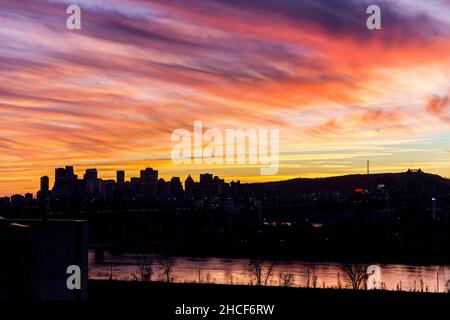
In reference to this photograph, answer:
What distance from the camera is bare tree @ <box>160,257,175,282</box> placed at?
193 ft

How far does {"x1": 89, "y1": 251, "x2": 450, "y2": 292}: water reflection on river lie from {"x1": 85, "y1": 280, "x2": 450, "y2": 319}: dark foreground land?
93.6ft

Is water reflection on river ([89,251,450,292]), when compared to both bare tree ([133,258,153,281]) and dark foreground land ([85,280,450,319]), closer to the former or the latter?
bare tree ([133,258,153,281])

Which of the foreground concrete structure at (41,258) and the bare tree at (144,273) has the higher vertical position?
the foreground concrete structure at (41,258)

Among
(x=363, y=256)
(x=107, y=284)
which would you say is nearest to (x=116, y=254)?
(x=363, y=256)

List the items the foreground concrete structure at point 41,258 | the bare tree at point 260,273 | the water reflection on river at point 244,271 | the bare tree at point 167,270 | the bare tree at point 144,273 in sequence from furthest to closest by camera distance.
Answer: the bare tree at point 260,273 → the water reflection on river at point 244,271 → the bare tree at point 167,270 → the bare tree at point 144,273 → the foreground concrete structure at point 41,258

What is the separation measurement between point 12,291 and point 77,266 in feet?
9.55

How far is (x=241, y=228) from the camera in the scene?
130500 millimetres

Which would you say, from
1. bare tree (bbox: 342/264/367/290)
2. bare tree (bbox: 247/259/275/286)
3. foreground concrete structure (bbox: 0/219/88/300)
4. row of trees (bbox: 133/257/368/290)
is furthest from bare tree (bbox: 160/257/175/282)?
foreground concrete structure (bbox: 0/219/88/300)

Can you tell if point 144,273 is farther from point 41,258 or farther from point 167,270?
point 41,258
